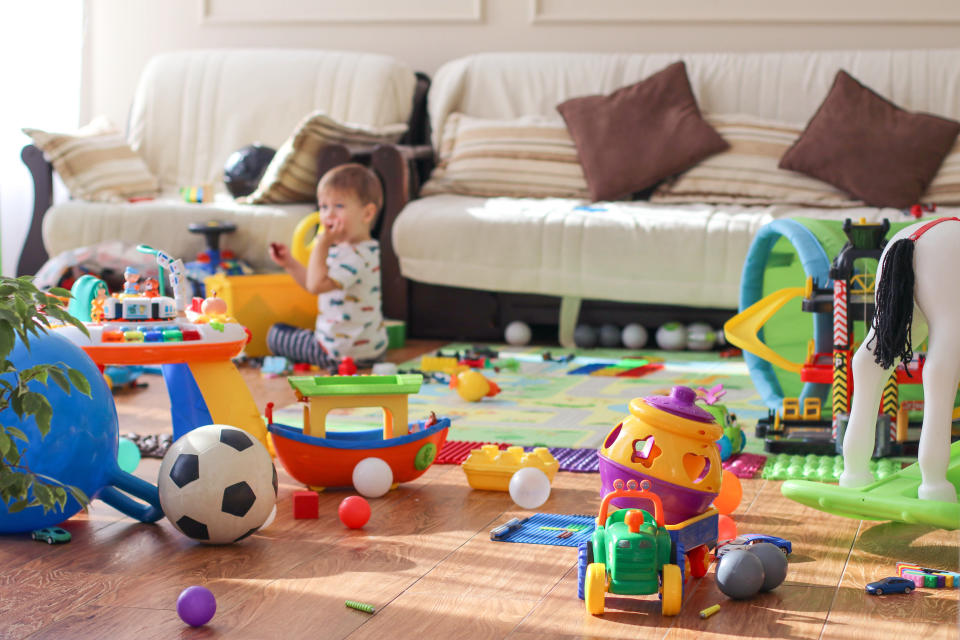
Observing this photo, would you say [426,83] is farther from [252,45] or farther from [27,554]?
[27,554]

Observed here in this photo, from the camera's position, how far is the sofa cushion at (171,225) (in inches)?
163

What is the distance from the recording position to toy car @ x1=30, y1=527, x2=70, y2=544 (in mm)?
1896

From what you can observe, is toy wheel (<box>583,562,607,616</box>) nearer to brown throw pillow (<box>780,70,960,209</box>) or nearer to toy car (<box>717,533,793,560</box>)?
toy car (<box>717,533,793,560</box>)

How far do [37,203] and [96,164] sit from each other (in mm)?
269

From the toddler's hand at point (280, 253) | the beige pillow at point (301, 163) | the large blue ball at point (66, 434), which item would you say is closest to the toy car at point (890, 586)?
the large blue ball at point (66, 434)

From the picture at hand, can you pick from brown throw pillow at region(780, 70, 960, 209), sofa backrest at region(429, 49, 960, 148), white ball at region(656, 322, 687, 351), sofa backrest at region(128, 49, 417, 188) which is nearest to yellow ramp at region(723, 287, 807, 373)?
white ball at region(656, 322, 687, 351)

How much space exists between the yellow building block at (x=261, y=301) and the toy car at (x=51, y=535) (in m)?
1.81

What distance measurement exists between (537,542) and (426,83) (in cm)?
339

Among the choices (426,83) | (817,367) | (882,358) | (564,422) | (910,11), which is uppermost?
(910,11)

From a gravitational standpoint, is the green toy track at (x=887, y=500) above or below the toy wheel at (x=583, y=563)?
above

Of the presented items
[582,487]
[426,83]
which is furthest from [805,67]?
[582,487]

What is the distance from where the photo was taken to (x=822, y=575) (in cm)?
175

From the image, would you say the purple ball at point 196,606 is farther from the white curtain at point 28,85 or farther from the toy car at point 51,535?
Answer: the white curtain at point 28,85

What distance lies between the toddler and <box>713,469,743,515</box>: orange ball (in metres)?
1.78
